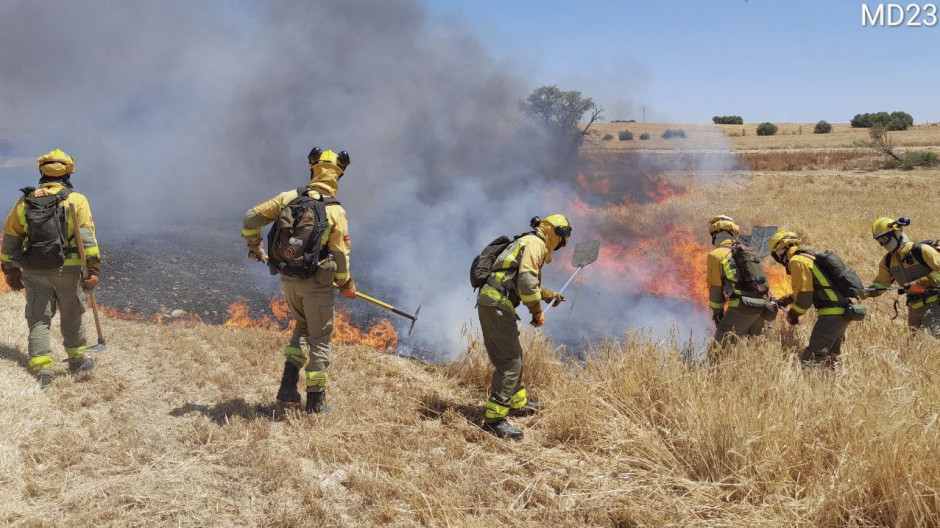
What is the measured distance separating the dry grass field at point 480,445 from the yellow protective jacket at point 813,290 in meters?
0.50

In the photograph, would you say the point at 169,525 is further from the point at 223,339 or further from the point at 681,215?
the point at 681,215

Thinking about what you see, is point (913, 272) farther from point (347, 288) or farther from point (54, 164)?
point (54, 164)

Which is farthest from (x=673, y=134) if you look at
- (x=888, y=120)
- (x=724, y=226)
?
(x=724, y=226)

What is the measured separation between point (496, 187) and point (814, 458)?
15.5 meters

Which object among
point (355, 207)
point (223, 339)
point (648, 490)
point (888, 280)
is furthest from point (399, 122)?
point (648, 490)

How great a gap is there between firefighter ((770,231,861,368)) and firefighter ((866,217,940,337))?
663 mm

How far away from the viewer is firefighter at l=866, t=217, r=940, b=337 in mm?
5480

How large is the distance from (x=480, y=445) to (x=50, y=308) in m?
3.80

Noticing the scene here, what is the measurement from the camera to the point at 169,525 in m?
2.85

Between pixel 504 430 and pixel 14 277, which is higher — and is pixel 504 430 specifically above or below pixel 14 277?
below

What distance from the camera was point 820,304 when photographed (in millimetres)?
5164

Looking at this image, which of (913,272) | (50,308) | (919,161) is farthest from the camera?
(919,161)

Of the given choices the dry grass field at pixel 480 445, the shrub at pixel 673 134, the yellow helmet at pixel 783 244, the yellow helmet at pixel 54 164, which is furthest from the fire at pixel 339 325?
the shrub at pixel 673 134

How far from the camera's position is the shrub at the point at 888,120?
161ft
